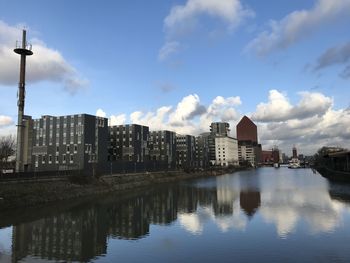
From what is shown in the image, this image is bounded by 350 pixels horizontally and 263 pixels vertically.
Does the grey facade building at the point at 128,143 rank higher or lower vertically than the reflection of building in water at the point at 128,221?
higher

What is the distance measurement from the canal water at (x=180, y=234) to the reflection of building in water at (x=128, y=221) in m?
0.11

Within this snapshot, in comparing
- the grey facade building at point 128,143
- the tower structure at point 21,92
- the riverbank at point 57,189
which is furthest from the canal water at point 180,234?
the grey facade building at point 128,143

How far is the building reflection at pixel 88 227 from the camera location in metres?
28.7

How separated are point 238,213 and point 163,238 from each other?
57.4 ft

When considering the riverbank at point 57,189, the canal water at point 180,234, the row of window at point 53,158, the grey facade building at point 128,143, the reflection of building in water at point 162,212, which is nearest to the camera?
the canal water at point 180,234

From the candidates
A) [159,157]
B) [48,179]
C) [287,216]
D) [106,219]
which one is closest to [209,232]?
[287,216]

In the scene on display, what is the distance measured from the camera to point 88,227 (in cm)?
4006

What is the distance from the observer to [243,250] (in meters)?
27.4

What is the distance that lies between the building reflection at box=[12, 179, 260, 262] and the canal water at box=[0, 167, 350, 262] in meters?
0.08

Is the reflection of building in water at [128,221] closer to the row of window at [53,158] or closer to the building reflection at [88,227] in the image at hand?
the building reflection at [88,227]

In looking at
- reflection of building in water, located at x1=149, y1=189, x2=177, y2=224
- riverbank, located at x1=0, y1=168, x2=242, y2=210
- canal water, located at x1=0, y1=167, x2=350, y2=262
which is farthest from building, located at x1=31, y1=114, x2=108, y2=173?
canal water, located at x1=0, y1=167, x2=350, y2=262

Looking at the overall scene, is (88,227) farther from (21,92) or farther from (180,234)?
(21,92)

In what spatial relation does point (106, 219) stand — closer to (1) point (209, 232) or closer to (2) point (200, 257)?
(1) point (209, 232)

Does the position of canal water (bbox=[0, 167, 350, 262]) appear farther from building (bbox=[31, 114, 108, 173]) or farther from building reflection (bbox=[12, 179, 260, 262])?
building (bbox=[31, 114, 108, 173])
